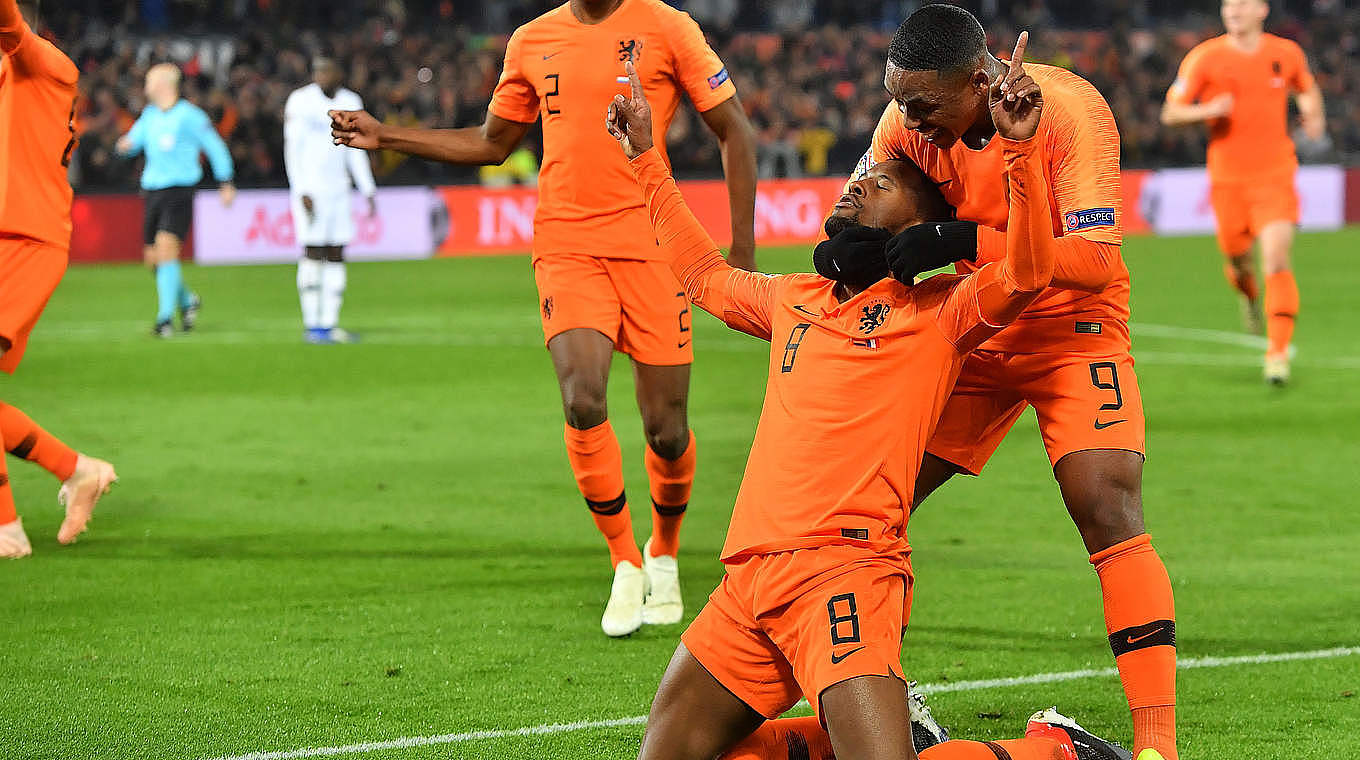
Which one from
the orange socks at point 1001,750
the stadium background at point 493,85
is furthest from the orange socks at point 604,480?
the stadium background at point 493,85

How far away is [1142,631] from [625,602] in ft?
6.92

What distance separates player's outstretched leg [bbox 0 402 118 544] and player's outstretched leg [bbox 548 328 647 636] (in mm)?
2424

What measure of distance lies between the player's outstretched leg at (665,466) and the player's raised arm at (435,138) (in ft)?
3.02

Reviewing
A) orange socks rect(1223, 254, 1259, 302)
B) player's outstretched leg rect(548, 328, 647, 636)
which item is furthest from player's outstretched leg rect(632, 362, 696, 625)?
orange socks rect(1223, 254, 1259, 302)

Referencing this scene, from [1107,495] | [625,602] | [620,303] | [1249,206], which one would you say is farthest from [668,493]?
[1249,206]

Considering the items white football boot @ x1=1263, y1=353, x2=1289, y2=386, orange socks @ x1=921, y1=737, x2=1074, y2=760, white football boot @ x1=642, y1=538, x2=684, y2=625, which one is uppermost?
orange socks @ x1=921, y1=737, x2=1074, y2=760

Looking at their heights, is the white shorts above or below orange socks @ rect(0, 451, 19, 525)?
below

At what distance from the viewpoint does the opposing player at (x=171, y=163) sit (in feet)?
51.2

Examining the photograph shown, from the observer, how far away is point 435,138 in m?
5.77

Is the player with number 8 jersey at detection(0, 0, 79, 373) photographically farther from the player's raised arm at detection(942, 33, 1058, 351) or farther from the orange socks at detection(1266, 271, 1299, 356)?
the orange socks at detection(1266, 271, 1299, 356)

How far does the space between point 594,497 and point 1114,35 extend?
3085 centimetres

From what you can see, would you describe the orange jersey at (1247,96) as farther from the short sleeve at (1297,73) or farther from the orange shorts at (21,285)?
the orange shorts at (21,285)

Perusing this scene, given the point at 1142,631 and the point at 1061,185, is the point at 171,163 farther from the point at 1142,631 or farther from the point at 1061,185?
the point at 1142,631

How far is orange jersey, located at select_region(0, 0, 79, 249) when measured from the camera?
6648mm
